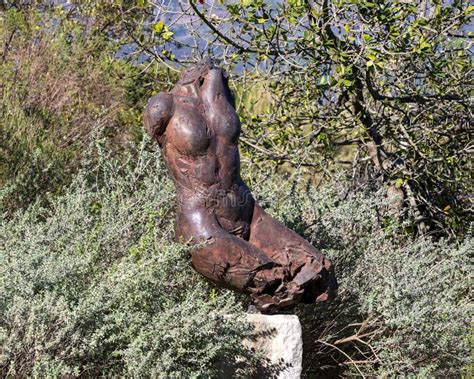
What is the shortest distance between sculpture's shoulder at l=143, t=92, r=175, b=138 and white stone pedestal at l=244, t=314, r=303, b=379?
3.50 ft

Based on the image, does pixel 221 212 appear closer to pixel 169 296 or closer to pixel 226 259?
pixel 226 259

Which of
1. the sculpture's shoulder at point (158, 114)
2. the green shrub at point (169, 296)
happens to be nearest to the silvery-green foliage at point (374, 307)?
the green shrub at point (169, 296)

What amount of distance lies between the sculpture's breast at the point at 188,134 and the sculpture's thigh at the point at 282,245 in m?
0.49

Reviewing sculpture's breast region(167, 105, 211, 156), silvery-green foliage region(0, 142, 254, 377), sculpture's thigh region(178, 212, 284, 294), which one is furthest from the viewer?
sculpture's breast region(167, 105, 211, 156)

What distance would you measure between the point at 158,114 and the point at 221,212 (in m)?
0.60

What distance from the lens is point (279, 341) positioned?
14.9ft

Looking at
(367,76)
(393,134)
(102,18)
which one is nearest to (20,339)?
(367,76)

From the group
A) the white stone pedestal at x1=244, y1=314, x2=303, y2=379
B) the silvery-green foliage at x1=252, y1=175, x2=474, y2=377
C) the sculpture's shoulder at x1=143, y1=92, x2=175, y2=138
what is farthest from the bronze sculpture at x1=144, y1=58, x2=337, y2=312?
the silvery-green foliage at x1=252, y1=175, x2=474, y2=377

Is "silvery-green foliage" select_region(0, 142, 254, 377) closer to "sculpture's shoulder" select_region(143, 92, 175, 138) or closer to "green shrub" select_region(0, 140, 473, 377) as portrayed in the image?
"green shrub" select_region(0, 140, 473, 377)

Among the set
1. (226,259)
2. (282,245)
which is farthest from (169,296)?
(282,245)

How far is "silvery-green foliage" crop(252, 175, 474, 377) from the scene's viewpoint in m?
5.25

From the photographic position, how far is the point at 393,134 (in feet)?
24.0

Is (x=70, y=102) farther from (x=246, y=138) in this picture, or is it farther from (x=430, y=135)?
(x=430, y=135)

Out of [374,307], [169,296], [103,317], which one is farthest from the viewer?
[374,307]
